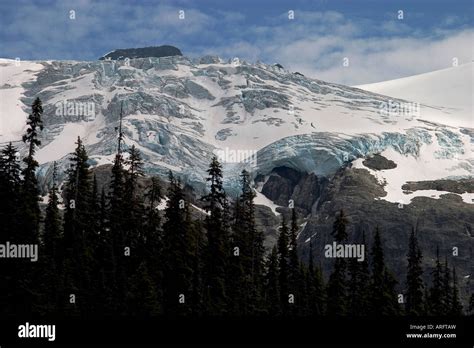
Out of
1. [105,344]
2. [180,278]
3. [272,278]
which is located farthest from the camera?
[272,278]

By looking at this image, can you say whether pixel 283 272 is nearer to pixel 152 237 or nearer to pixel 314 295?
pixel 314 295

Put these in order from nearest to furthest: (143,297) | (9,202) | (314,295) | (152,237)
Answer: (9,202) → (143,297) → (152,237) → (314,295)

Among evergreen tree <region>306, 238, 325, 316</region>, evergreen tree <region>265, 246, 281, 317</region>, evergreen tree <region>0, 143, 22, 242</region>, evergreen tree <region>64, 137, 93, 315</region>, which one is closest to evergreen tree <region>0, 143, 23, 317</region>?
evergreen tree <region>0, 143, 22, 242</region>

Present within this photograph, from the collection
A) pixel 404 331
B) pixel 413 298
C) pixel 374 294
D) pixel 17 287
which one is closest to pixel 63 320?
pixel 404 331

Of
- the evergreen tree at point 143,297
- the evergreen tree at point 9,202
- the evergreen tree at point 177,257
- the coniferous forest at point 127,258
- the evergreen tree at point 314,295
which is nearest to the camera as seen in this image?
the evergreen tree at point 9,202

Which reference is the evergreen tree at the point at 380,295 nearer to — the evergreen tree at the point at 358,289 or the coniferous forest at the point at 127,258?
the coniferous forest at the point at 127,258

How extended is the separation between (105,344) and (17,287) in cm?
3177

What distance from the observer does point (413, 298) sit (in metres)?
109

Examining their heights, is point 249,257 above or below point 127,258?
above

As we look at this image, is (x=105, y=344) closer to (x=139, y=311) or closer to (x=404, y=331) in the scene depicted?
(x=404, y=331)

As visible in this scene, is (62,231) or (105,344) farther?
(62,231)

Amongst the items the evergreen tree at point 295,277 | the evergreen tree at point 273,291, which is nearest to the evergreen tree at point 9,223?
the evergreen tree at point 273,291

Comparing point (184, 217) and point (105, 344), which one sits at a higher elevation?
point (184, 217)
